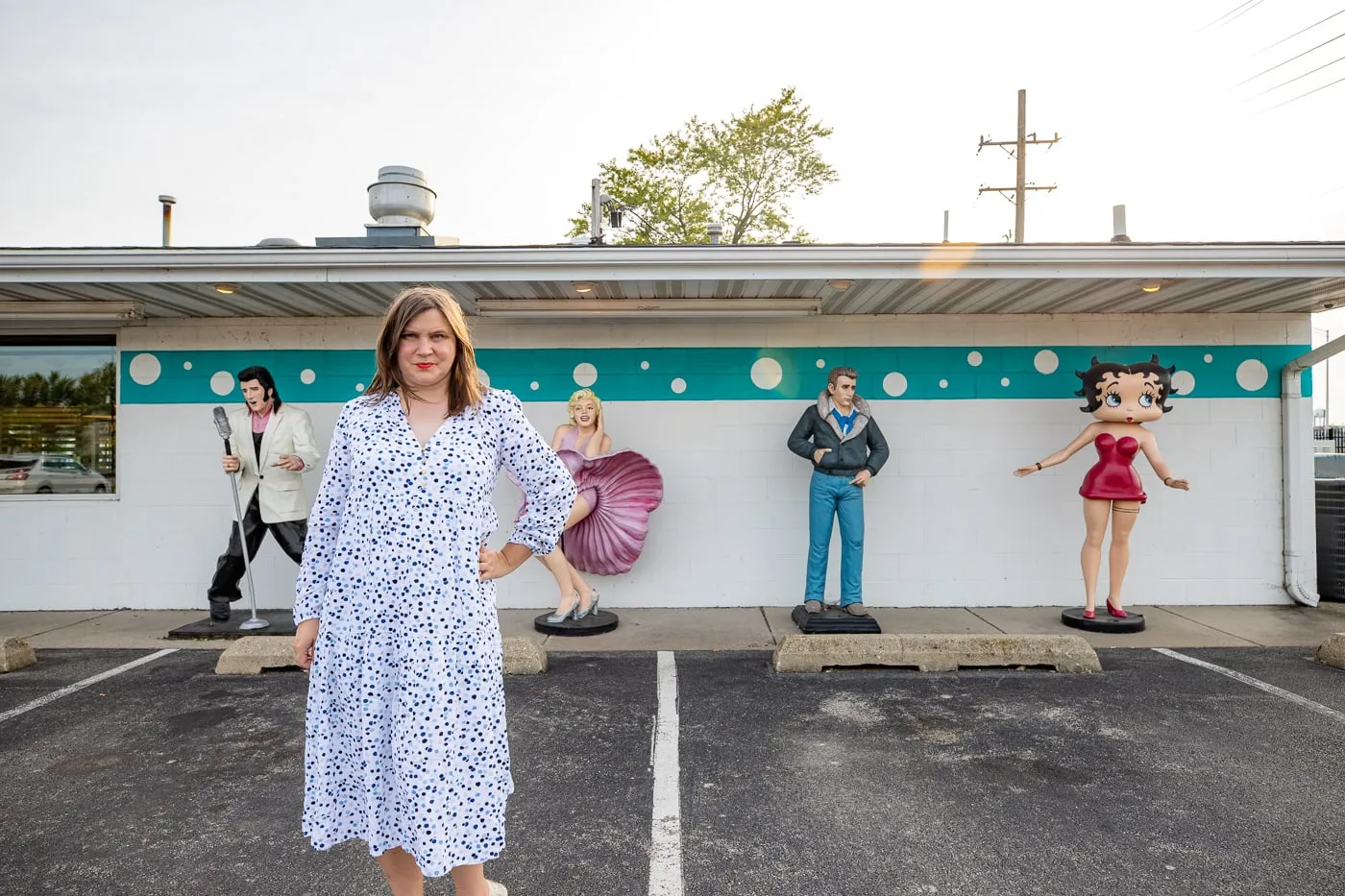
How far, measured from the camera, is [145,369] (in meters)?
6.82

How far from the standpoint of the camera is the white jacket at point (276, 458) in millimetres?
5797

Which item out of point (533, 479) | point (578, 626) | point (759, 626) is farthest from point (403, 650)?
point (759, 626)

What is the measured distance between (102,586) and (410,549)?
662 centimetres

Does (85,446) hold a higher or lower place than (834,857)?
higher

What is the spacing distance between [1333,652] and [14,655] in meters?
8.48

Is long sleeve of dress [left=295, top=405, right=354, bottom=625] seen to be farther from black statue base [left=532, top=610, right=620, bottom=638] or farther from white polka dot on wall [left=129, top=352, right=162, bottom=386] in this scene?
white polka dot on wall [left=129, top=352, right=162, bottom=386]

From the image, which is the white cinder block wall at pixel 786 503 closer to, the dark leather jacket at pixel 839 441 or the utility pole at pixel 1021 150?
the dark leather jacket at pixel 839 441

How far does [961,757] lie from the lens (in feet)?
11.7

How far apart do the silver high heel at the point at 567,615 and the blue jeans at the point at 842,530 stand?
5.92ft

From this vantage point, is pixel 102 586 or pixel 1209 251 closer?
pixel 1209 251

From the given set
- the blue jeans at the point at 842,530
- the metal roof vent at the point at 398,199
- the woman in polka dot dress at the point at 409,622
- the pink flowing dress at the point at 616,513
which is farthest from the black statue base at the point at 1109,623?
the metal roof vent at the point at 398,199

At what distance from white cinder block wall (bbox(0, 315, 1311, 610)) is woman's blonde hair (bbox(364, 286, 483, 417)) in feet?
15.7

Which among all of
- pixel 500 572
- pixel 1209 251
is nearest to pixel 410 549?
pixel 500 572

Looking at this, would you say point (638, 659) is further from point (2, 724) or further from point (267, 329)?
point (267, 329)
